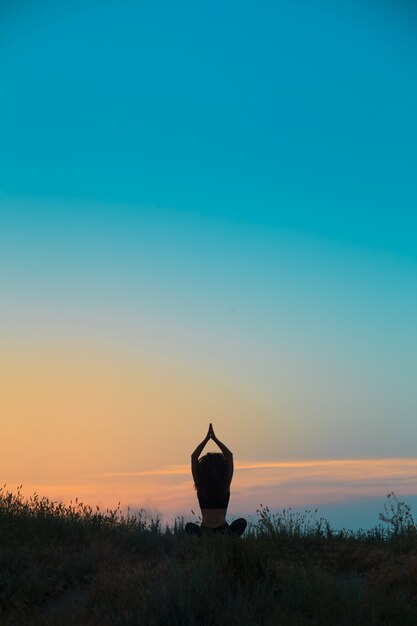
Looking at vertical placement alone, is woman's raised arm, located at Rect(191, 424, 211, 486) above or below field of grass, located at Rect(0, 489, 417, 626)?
above

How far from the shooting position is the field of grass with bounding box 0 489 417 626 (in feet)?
29.3

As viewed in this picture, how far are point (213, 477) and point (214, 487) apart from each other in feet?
0.57

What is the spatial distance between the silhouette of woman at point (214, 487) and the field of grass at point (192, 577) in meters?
0.47

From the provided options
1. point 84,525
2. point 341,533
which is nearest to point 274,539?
Result: point 341,533

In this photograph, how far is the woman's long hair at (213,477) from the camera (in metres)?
12.2

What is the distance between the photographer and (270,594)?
9445mm

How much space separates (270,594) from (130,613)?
5.89ft

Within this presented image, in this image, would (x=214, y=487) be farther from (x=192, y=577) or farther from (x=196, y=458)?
(x=192, y=577)

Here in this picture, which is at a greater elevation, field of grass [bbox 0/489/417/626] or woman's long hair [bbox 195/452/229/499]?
woman's long hair [bbox 195/452/229/499]

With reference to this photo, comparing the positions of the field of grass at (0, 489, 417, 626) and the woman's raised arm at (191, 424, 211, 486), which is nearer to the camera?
the field of grass at (0, 489, 417, 626)

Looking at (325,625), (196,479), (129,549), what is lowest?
(325,625)

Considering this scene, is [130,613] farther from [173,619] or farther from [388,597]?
[388,597]

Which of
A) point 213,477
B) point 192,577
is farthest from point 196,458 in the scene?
point 192,577

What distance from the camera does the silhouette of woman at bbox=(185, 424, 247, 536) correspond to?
12266 millimetres
